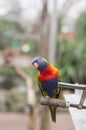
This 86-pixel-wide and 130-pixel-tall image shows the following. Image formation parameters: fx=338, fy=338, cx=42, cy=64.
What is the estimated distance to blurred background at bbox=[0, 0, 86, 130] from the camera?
4348 millimetres

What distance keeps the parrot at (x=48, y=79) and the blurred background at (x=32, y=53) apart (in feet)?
3.93

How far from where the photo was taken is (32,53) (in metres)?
7.48

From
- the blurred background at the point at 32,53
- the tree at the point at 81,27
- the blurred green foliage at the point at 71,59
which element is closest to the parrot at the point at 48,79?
the blurred background at the point at 32,53

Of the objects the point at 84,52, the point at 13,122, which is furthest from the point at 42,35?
the point at 84,52

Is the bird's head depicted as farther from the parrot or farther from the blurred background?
the blurred background

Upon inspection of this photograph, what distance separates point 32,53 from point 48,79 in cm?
626

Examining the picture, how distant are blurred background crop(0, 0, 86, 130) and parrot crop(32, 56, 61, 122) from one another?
1199 millimetres

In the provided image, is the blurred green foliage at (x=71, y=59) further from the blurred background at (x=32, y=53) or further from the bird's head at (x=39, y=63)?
the bird's head at (x=39, y=63)

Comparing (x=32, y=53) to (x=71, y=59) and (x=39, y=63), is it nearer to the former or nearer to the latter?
(x=71, y=59)

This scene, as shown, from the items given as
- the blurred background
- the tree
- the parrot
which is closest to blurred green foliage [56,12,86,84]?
the blurred background

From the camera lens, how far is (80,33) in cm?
698

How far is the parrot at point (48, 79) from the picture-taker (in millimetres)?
1194

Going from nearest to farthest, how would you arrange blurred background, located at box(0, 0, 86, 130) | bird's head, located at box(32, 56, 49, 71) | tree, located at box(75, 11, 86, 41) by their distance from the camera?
bird's head, located at box(32, 56, 49, 71) → blurred background, located at box(0, 0, 86, 130) → tree, located at box(75, 11, 86, 41)

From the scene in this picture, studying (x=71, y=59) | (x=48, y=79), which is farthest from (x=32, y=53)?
(x=48, y=79)
